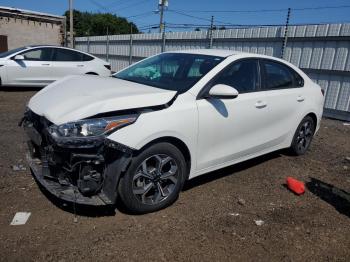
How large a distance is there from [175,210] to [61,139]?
1.42 metres

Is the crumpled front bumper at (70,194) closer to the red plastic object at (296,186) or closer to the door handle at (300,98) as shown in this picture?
the red plastic object at (296,186)

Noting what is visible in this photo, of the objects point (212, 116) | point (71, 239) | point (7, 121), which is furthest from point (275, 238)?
point (7, 121)

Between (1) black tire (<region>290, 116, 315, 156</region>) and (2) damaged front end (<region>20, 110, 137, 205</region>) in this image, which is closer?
(2) damaged front end (<region>20, 110, 137, 205</region>)

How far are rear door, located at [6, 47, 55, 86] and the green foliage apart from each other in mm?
50641

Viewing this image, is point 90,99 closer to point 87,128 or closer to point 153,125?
point 87,128

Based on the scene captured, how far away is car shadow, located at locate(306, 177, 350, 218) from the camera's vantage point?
4.09 m

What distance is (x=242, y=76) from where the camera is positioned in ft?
14.4

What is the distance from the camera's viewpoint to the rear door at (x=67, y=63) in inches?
441

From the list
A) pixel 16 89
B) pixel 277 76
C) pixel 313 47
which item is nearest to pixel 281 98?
pixel 277 76

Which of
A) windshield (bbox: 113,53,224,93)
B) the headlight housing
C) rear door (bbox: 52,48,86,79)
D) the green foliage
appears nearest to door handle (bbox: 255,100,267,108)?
windshield (bbox: 113,53,224,93)

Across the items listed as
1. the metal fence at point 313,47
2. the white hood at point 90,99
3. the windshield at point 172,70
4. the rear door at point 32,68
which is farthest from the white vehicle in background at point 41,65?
the white hood at point 90,99

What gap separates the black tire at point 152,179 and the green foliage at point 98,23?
59.3 metres

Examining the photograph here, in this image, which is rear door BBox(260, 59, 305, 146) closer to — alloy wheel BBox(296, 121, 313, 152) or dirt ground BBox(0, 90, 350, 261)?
alloy wheel BBox(296, 121, 313, 152)

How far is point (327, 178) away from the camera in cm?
Answer: 504
